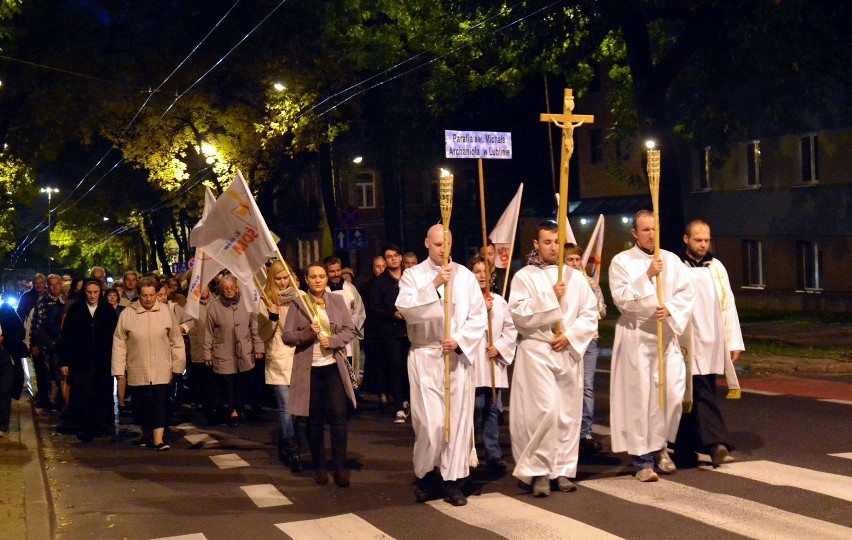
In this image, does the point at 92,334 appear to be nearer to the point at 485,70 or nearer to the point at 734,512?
the point at 734,512

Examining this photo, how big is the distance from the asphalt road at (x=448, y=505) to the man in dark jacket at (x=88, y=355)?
1195 millimetres

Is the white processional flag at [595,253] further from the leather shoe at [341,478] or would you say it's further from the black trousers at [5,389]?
the black trousers at [5,389]

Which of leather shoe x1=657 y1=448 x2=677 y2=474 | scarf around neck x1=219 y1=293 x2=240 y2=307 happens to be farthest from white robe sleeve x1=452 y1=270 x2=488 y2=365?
scarf around neck x1=219 y1=293 x2=240 y2=307

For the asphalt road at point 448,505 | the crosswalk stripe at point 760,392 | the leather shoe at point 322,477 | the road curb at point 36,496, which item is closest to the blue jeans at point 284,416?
the asphalt road at point 448,505

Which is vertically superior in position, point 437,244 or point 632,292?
point 437,244

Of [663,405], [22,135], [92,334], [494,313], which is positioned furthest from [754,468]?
[22,135]

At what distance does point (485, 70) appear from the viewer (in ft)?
96.2

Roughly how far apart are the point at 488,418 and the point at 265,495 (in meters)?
1.97

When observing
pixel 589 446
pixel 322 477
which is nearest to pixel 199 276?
pixel 322 477

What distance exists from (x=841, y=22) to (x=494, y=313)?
47.7 ft

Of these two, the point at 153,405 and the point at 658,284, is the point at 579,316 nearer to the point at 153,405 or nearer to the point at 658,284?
the point at 658,284

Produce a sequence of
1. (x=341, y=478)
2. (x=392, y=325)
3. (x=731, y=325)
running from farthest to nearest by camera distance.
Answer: (x=392, y=325) → (x=731, y=325) → (x=341, y=478)

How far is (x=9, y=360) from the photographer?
12.9 meters

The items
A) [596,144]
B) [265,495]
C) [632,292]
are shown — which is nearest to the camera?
[632,292]
